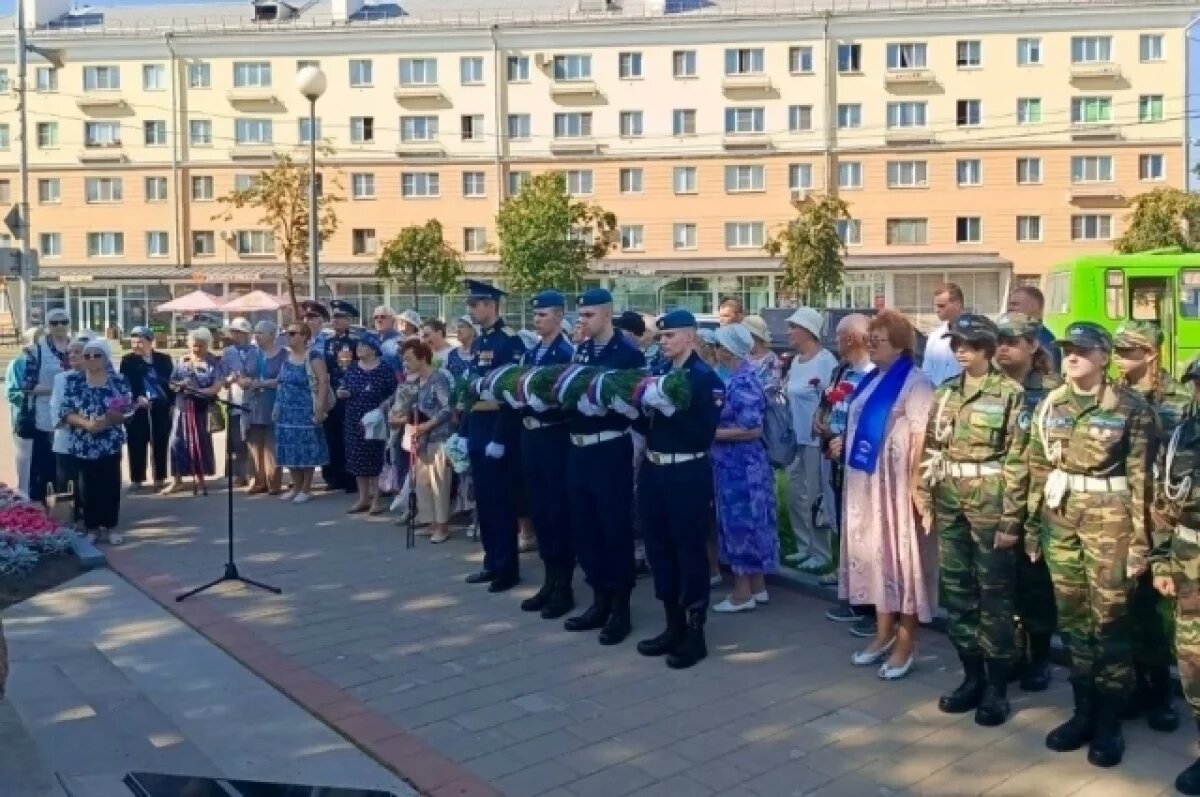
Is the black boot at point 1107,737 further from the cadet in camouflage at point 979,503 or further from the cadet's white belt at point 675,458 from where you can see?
the cadet's white belt at point 675,458

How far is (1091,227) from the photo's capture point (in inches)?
2112

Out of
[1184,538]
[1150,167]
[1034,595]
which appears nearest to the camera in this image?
[1184,538]

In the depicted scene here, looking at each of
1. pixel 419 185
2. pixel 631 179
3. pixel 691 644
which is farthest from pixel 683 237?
pixel 691 644

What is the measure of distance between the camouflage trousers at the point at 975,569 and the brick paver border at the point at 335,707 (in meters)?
2.36

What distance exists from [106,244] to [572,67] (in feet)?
84.0

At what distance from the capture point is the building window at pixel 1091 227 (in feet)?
176

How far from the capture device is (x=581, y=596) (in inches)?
318

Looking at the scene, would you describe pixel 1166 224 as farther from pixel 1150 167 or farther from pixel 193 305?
pixel 193 305

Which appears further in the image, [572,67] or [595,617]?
[572,67]

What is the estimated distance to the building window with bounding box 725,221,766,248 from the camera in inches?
2189

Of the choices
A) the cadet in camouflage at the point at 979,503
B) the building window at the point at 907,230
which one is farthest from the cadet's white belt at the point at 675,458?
the building window at the point at 907,230

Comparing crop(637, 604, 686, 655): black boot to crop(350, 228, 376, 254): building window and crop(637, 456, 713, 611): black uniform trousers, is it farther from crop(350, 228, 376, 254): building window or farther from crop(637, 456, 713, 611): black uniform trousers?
crop(350, 228, 376, 254): building window

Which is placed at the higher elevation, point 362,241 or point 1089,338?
point 362,241

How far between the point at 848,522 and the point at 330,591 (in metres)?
3.93
